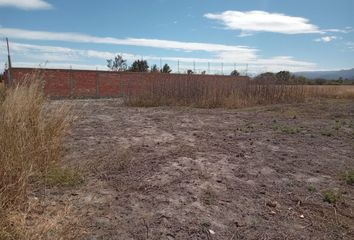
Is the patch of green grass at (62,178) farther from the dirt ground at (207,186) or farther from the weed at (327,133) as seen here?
the weed at (327,133)

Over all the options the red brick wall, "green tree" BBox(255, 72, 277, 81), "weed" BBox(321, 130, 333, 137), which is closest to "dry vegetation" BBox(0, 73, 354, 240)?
"weed" BBox(321, 130, 333, 137)

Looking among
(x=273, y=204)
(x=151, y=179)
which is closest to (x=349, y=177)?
(x=273, y=204)

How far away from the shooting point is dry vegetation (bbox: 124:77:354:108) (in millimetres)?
15453

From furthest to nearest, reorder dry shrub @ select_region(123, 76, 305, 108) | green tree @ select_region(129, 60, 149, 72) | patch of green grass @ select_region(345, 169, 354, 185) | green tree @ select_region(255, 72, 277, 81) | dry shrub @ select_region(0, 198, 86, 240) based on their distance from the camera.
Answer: green tree @ select_region(129, 60, 149, 72), green tree @ select_region(255, 72, 277, 81), dry shrub @ select_region(123, 76, 305, 108), patch of green grass @ select_region(345, 169, 354, 185), dry shrub @ select_region(0, 198, 86, 240)

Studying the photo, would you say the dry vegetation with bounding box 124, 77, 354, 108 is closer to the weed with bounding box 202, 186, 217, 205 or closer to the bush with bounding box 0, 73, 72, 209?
the bush with bounding box 0, 73, 72, 209

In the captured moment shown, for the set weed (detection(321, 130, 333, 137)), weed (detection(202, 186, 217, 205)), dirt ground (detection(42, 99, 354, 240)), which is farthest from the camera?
weed (detection(321, 130, 333, 137))

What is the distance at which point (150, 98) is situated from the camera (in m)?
15.8

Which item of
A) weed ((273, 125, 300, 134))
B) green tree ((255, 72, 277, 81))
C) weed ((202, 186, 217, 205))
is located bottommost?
weed ((273, 125, 300, 134))

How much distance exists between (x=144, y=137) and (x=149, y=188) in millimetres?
3011

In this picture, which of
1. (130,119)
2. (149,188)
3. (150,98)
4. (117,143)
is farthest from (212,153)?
(150,98)

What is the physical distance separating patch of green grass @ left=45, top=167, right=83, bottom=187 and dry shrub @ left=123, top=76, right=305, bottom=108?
10985 millimetres

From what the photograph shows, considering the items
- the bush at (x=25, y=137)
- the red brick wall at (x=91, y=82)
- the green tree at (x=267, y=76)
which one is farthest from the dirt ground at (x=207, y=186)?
the red brick wall at (x=91, y=82)

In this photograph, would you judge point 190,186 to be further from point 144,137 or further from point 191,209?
point 144,137

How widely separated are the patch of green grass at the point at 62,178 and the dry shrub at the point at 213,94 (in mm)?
10985
